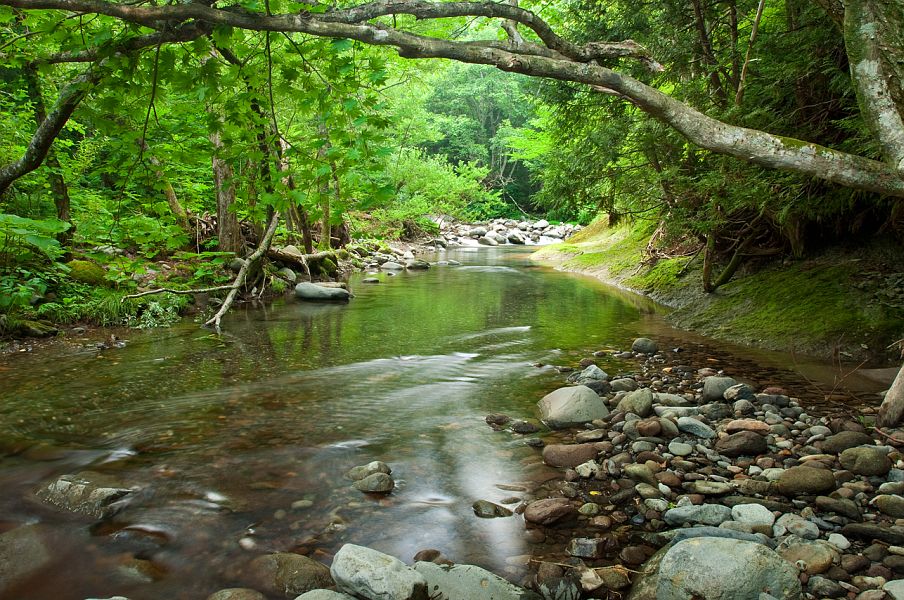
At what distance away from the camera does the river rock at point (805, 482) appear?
10.8 ft

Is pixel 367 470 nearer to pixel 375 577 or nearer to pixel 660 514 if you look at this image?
pixel 375 577

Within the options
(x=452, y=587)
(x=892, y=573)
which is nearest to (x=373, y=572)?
(x=452, y=587)

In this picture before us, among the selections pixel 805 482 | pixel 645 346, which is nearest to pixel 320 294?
pixel 645 346

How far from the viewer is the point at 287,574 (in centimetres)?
273

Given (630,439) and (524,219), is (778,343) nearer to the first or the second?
(630,439)

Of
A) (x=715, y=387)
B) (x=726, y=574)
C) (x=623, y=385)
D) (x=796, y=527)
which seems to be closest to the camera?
(x=726, y=574)

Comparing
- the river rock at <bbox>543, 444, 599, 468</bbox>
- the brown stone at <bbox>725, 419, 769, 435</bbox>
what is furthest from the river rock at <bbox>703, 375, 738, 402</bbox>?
the river rock at <bbox>543, 444, 599, 468</bbox>

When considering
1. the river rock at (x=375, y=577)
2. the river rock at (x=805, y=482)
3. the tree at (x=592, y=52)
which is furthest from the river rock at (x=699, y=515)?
the tree at (x=592, y=52)

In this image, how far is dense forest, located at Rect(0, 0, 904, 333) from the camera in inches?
150

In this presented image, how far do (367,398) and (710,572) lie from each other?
Answer: 387 cm

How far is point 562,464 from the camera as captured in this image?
3.98 meters

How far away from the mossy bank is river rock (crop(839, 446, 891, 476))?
1170mm

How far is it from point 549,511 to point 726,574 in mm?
1094

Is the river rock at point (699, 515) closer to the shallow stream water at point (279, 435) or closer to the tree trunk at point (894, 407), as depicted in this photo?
the shallow stream water at point (279, 435)
